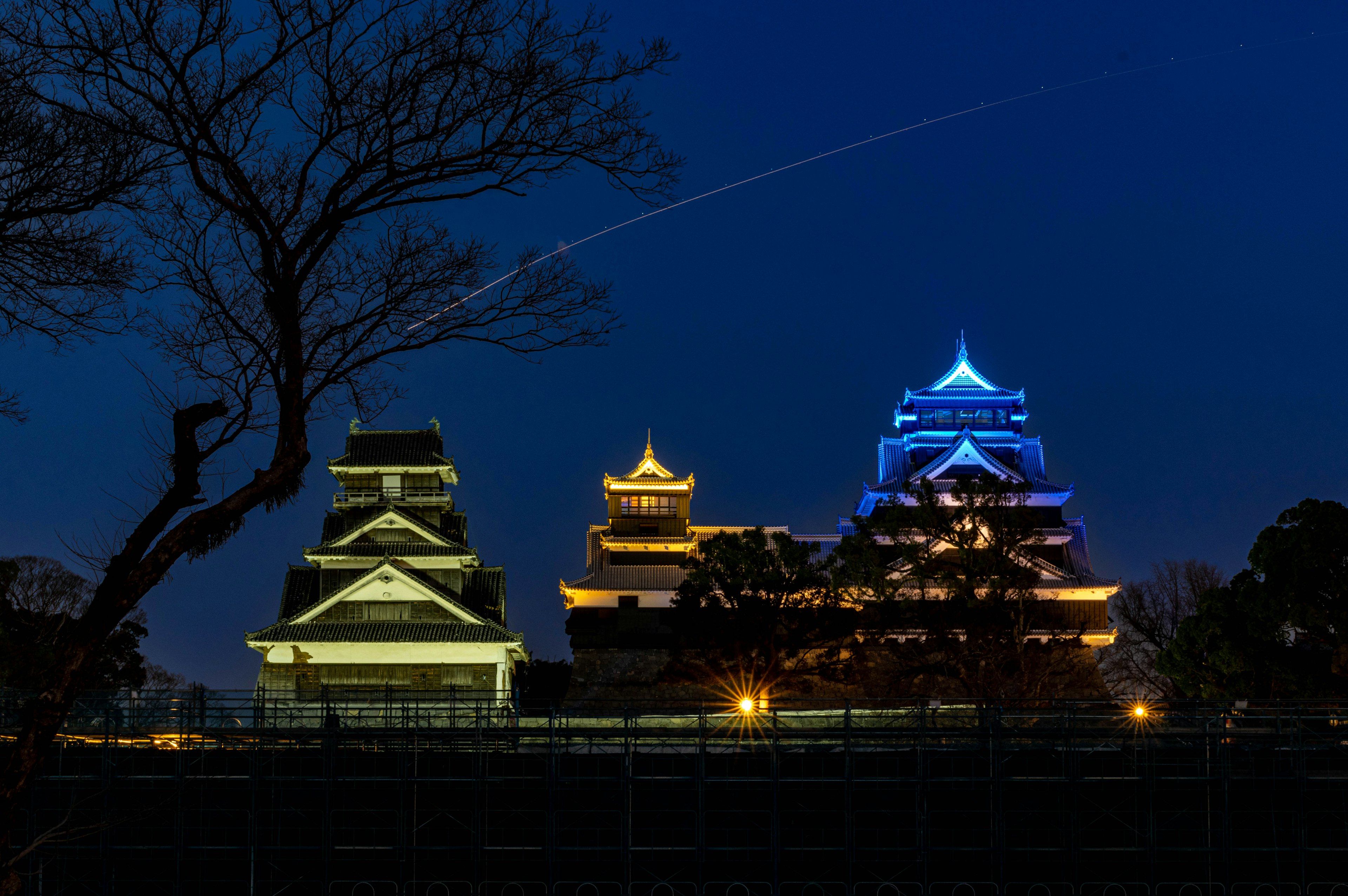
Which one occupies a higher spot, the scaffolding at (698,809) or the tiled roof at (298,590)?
the tiled roof at (298,590)

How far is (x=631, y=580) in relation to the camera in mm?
42188

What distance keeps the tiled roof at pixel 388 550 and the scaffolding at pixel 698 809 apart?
1578 cm

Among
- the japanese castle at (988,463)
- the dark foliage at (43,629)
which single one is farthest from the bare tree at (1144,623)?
the dark foliage at (43,629)

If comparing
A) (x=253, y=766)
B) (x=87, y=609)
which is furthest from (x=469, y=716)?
(x=87, y=609)

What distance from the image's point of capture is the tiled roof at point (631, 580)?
41.9m

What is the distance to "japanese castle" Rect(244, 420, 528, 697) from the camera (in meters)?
34.7

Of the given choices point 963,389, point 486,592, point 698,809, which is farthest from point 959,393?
point 698,809

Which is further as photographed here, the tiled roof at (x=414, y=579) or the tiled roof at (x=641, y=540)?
the tiled roof at (x=641, y=540)

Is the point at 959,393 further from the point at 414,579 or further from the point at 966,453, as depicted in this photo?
the point at 414,579

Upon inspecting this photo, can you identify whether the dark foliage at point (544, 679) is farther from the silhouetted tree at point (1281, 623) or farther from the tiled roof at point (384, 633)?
the silhouetted tree at point (1281, 623)

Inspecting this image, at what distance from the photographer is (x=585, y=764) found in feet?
69.3

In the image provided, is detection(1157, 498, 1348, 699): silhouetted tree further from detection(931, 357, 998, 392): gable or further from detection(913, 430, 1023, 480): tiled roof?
detection(931, 357, 998, 392): gable

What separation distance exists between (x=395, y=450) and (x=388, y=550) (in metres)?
3.30

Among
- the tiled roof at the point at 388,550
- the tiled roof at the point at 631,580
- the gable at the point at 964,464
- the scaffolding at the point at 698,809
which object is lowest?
the scaffolding at the point at 698,809
